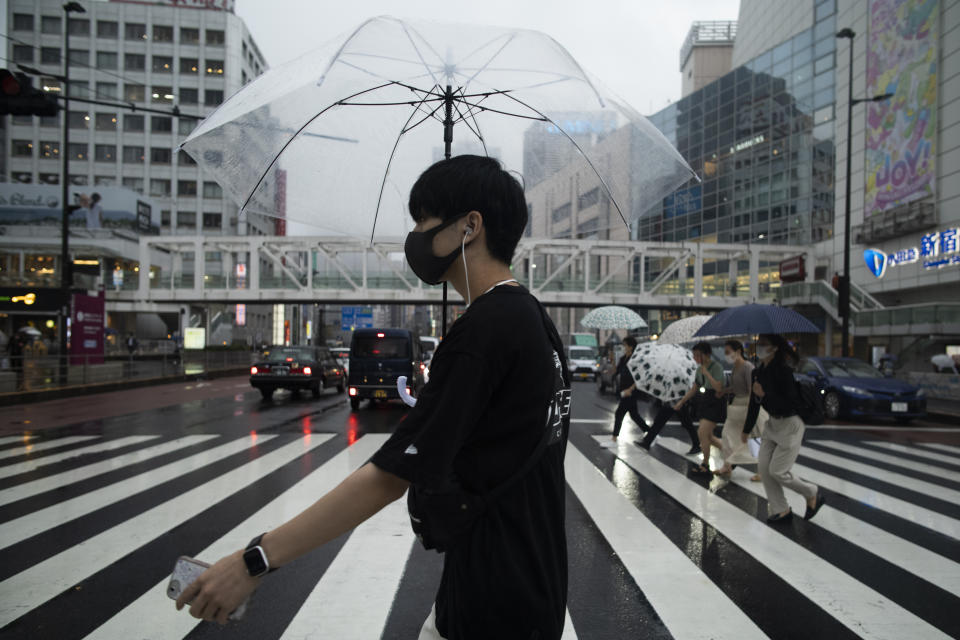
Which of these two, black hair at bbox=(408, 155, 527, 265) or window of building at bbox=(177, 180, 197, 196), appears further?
window of building at bbox=(177, 180, 197, 196)

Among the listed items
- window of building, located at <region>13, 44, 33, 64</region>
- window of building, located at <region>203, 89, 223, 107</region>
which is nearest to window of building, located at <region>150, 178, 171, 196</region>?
window of building, located at <region>203, 89, 223, 107</region>

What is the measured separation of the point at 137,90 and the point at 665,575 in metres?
73.9

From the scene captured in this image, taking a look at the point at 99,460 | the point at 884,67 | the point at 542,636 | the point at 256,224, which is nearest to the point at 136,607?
the point at 542,636

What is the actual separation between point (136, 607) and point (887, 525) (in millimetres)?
6045

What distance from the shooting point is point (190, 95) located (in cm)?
6350

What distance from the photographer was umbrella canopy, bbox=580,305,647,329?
20609 mm

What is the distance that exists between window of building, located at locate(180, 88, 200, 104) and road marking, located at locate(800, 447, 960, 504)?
6938 centimetres

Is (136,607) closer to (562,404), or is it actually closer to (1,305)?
(562,404)

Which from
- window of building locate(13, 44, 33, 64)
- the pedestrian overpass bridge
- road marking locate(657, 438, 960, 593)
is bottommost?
road marking locate(657, 438, 960, 593)

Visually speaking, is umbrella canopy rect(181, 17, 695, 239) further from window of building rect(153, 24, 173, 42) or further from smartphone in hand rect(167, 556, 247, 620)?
window of building rect(153, 24, 173, 42)

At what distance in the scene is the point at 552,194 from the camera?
448 cm

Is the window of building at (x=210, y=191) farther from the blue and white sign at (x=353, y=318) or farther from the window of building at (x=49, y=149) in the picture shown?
the blue and white sign at (x=353, y=318)

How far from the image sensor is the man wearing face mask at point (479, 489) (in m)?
1.22

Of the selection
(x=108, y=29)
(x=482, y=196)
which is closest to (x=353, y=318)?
(x=108, y=29)
